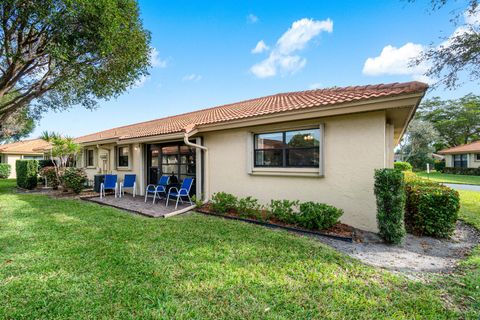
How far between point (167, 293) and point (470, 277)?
4.36m

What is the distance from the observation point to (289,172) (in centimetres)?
655

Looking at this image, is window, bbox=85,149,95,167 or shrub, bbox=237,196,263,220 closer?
shrub, bbox=237,196,263,220

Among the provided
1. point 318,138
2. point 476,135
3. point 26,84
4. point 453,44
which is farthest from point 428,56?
point 476,135

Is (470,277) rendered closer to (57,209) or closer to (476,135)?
(57,209)

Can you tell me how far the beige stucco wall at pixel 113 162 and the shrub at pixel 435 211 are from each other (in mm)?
10495

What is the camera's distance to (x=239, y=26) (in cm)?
1124

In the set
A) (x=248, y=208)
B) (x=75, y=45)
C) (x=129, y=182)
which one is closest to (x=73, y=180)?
(x=129, y=182)

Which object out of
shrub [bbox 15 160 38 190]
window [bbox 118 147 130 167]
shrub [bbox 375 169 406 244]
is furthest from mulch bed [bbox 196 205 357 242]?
shrub [bbox 15 160 38 190]

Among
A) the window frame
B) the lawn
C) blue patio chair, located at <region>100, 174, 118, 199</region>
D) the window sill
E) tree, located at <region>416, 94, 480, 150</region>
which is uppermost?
tree, located at <region>416, 94, 480, 150</region>

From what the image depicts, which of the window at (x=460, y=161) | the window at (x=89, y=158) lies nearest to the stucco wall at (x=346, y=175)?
the window at (x=89, y=158)

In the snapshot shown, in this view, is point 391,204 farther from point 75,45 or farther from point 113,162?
point 113,162

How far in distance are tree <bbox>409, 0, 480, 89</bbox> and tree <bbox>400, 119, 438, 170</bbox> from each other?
32693 mm

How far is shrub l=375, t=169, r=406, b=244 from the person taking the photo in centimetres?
461

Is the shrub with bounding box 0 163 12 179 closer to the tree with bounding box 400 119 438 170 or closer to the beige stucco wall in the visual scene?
the beige stucco wall
